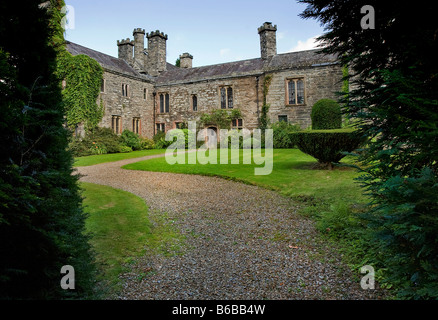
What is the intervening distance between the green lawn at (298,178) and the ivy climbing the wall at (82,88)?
9547mm

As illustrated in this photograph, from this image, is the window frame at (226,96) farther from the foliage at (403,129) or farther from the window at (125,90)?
the foliage at (403,129)

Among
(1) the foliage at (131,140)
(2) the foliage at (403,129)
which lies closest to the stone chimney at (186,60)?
(1) the foliage at (131,140)

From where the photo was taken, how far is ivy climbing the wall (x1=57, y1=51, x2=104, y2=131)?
2002 centimetres

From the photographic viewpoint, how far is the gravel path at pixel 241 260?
3.26 metres

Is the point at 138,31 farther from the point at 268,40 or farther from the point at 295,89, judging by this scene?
the point at 295,89

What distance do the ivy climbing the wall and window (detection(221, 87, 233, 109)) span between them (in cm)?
1068

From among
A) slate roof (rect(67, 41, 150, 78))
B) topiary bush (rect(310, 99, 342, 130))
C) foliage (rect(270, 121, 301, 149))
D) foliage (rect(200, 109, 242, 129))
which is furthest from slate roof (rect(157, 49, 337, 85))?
topiary bush (rect(310, 99, 342, 130))

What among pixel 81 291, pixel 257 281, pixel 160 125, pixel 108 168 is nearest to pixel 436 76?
pixel 257 281

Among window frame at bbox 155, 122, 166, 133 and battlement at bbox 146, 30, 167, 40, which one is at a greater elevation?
battlement at bbox 146, 30, 167, 40

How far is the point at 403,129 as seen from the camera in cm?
291

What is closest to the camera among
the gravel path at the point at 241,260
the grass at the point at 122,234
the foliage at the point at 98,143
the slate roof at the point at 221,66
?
the gravel path at the point at 241,260

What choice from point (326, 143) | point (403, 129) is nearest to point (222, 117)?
point (326, 143)

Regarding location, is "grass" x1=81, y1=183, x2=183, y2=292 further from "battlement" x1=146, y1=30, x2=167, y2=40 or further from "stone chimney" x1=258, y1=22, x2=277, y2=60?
"battlement" x1=146, y1=30, x2=167, y2=40

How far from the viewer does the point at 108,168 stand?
13484mm
